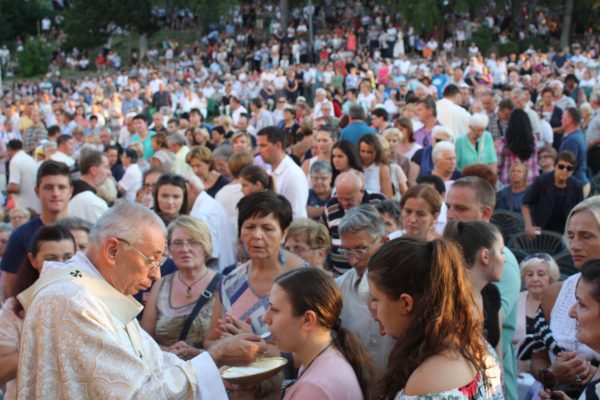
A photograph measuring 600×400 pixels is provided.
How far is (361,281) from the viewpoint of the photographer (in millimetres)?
3910

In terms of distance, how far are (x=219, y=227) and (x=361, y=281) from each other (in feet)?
8.56

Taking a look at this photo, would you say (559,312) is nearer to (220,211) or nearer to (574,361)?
(574,361)

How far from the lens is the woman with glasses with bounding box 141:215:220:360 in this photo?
14.8ft

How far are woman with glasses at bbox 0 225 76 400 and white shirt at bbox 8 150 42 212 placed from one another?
5737 mm

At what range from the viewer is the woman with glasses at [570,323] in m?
3.77

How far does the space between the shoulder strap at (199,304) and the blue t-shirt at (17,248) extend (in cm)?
140

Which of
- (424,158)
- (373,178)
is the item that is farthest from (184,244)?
(424,158)

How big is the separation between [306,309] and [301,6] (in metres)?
43.1

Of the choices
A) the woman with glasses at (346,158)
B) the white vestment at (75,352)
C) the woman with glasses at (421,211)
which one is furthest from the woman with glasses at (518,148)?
the white vestment at (75,352)

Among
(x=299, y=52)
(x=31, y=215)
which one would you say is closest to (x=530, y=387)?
(x=31, y=215)

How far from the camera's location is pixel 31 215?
752cm

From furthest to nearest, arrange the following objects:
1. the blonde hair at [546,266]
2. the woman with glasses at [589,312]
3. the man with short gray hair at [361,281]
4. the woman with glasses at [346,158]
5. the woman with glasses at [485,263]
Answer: the woman with glasses at [346,158] → the blonde hair at [546,266] → the man with short gray hair at [361,281] → the woman with glasses at [485,263] → the woman with glasses at [589,312]

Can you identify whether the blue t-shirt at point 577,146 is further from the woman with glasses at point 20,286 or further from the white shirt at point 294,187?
the woman with glasses at point 20,286

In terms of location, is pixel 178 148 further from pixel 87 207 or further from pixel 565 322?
pixel 565 322
